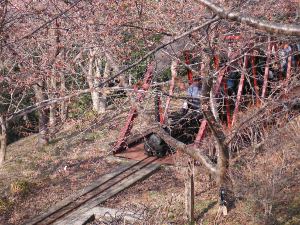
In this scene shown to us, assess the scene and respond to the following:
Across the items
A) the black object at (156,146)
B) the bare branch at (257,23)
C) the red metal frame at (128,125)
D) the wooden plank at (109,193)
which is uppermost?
the bare branch at (257,23)

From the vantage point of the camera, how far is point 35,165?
11648 millimetres

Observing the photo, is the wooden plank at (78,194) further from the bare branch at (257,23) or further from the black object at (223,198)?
the bare branch at (257,23)

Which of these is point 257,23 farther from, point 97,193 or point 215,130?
point 97,193

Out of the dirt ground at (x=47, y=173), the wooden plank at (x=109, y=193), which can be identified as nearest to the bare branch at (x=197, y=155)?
the dirt ground at (x=47, y=173)

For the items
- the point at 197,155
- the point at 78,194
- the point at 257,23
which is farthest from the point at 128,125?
the point at 257,23

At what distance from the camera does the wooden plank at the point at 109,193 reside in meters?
8.02

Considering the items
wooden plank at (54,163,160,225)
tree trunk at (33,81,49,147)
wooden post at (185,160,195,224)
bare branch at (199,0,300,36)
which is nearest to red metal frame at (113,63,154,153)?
wooden plank at (54,163,160,225)

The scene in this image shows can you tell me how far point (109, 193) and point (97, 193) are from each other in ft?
0.84

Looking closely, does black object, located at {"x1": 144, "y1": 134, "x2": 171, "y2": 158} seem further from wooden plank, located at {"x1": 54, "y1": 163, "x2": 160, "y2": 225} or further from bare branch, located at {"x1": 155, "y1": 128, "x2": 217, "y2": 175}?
bare branch, located at {"x1": 155, "y1": 128, "x2": 217, "y2": 175}

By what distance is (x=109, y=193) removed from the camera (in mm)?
9008

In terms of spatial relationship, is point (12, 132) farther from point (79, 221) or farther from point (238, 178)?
point (238, 178)

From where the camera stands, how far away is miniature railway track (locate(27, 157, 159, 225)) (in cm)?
816

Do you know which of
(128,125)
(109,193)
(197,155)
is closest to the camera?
(197,155)

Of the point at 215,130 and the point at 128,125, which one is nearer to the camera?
the point at 215,130
